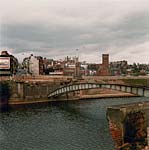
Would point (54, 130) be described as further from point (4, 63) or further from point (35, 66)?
point (35, 66)

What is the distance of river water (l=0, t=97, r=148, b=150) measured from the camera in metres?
53.9

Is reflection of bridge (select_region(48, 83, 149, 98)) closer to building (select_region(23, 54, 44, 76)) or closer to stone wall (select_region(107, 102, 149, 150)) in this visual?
stone wall (select_region(107, 102, 149, 150))

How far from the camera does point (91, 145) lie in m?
53.1

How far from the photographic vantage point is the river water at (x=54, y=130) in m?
53.9

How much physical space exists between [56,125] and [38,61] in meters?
120

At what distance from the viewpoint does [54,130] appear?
65625 millimetres

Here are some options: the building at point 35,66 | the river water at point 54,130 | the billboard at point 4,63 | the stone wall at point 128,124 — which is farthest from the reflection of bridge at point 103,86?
the building at point 35,66

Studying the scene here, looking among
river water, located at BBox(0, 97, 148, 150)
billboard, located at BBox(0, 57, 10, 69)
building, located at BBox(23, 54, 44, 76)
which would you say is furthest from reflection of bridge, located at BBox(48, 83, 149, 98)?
building, located at BBox(23, 54, 44, 76)

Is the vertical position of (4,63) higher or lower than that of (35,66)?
higher

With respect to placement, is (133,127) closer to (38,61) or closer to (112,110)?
(112,110)

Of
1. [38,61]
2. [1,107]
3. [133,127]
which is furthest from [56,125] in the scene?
[38,61]

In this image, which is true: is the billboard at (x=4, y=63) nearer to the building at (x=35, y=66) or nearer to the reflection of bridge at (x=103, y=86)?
the building at (x=35, y=66)

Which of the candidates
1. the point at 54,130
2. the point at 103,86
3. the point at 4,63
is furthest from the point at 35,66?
the point at 54,130

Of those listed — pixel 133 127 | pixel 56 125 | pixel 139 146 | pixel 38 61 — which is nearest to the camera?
pixel 139 146
